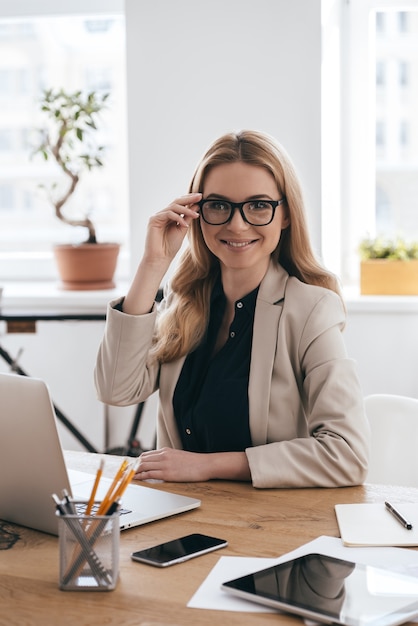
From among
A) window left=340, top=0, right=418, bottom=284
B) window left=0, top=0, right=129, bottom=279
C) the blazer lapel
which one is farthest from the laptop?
window left=0, top=0, right=129, bottom=279

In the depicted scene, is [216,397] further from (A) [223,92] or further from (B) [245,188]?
(A) [223,92]

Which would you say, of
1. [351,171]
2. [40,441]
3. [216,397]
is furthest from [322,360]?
[351,171]

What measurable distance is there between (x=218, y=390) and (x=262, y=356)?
126 millimetres

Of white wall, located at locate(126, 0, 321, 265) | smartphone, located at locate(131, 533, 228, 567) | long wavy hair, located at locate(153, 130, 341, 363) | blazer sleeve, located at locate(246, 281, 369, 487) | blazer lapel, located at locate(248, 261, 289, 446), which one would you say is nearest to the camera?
smartphone, located at locate(131, 533, 228, 567)

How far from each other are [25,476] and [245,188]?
0.81m

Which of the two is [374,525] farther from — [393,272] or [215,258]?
[393,272]

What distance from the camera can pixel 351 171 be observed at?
137 inches

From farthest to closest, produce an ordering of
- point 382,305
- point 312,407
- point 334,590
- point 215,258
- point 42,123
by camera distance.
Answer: point 42,123
point 382,305
point 215,258
point 312,407
point 334,590

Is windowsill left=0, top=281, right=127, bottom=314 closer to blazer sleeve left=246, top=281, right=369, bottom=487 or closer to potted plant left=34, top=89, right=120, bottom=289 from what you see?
potted plant left=34, top=89, right=120, bottom=289

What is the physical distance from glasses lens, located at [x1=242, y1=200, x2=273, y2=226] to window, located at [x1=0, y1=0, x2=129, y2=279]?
191 centimetres

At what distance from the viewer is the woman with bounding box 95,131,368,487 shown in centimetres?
172

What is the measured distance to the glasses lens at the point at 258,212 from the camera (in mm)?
1901

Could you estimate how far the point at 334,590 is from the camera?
1141 millimetres

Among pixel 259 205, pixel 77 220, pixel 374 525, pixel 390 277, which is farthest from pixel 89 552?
pixel 77 220
